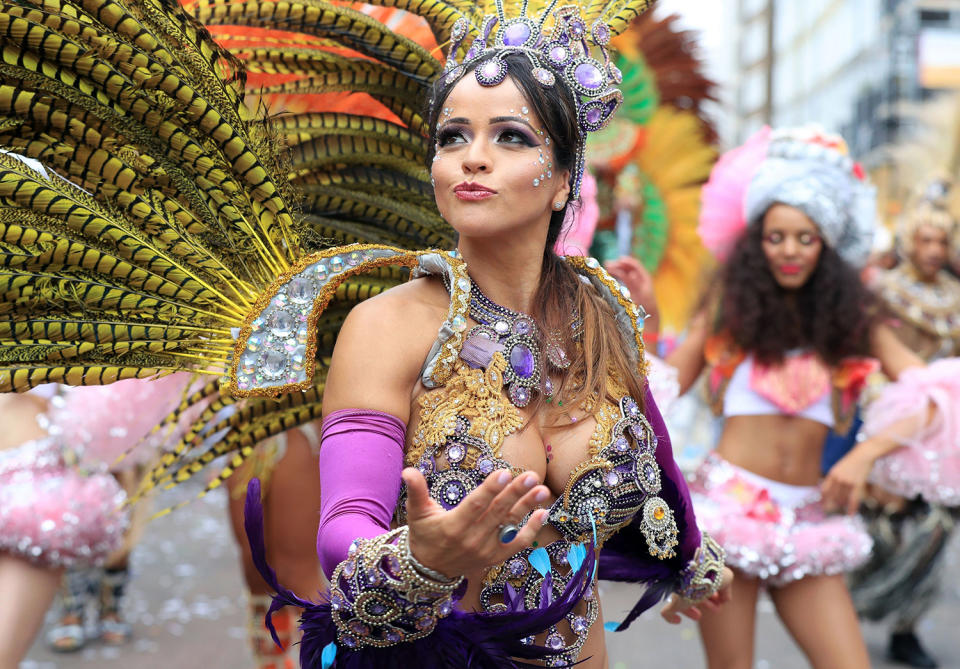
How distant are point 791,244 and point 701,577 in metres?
1.98

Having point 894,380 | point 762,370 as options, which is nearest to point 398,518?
point 762,370

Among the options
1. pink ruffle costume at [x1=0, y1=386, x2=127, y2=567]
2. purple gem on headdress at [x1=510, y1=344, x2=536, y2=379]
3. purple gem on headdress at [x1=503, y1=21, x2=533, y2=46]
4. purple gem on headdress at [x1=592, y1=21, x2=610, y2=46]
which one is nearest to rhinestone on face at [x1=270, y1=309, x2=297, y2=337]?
purple gem on headdress at [x1=510, y1=344, x2=536, y2=379]

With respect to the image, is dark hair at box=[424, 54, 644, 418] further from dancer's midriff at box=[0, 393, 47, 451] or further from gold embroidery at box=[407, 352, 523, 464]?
dancer's midriff at box=[0, 393, 47, 451]

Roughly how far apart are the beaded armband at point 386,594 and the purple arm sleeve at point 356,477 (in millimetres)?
46

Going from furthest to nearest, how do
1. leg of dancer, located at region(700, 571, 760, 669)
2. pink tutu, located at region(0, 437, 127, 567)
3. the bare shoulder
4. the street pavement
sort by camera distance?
the street pavement → leg of dancer, located at region(700, 571, 760, 669) → pink tutu, located at region(0, 437, 127, 567) → the bare shoulder

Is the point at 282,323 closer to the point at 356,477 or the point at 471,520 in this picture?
the point at 356,477

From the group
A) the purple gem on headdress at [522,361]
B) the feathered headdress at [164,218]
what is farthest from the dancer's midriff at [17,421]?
the purple gem on headdress at [522,361]

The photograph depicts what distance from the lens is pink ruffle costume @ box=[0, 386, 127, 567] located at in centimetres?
346

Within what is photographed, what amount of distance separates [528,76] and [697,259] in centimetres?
500

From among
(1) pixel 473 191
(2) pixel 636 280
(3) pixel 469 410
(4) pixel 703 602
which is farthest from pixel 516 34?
(4) pixel 703 602

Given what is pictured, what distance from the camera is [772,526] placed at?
385cm

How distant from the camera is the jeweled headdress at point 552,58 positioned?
203 cm

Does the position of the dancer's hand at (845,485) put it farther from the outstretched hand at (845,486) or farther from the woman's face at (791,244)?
the woman's face at (791,244)

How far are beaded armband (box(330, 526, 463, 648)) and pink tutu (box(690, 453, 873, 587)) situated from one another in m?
2.16
